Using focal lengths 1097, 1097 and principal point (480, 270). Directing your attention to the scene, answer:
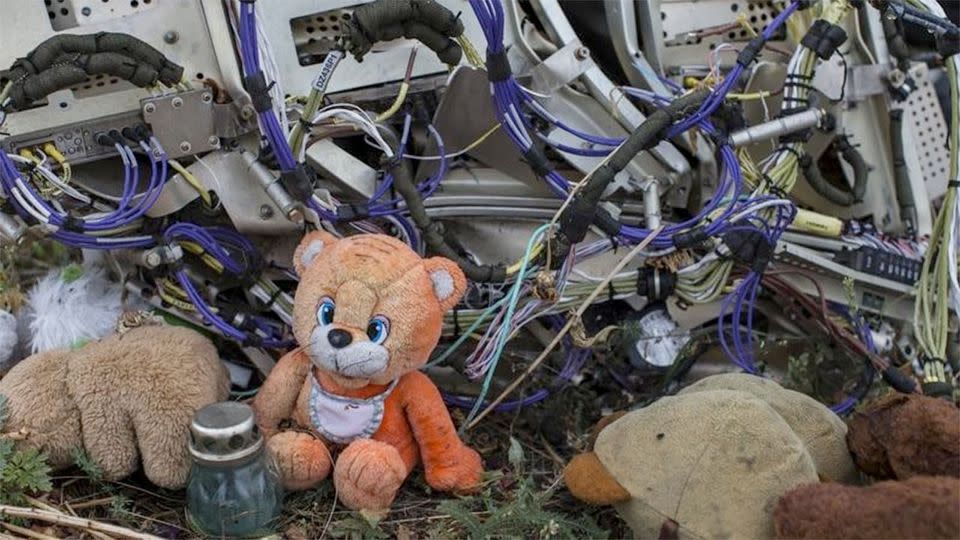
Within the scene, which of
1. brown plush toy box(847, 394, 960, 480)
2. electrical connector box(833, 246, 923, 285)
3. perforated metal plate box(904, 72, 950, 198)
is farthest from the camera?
perforated metal plate box(904, 72, 950, 198)

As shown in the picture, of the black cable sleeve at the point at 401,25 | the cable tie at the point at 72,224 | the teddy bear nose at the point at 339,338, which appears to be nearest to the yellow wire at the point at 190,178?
the cable tie at the point at 72,224

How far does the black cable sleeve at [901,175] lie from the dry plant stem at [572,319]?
0.70 meters

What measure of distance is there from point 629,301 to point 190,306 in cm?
95

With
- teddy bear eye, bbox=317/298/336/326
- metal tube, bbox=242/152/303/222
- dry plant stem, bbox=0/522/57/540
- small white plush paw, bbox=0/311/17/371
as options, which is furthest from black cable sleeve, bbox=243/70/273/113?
dry plant stem, bbox=0/522/57/540

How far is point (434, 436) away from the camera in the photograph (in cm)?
209

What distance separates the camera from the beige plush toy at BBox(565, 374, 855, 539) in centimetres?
179

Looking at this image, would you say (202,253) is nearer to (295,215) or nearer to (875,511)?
(295,215)

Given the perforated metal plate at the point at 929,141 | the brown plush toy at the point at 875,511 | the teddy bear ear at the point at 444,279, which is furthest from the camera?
the perforated metal plate at the point at 929,141

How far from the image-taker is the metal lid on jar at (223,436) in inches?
72.9

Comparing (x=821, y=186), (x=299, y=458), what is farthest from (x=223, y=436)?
(x=821, y=186)

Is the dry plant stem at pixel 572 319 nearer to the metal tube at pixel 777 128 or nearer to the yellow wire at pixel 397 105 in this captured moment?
the metal tube at pixel 777 128

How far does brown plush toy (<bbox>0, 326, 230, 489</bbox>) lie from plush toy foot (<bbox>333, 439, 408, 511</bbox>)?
0.29m

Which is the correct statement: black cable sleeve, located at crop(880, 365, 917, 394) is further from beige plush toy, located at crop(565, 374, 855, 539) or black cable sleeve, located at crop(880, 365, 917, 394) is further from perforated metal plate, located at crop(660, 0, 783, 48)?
perforated metal plate, located at crop(660, 0, 783, 48)

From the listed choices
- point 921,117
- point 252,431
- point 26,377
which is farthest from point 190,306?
point 921,117
